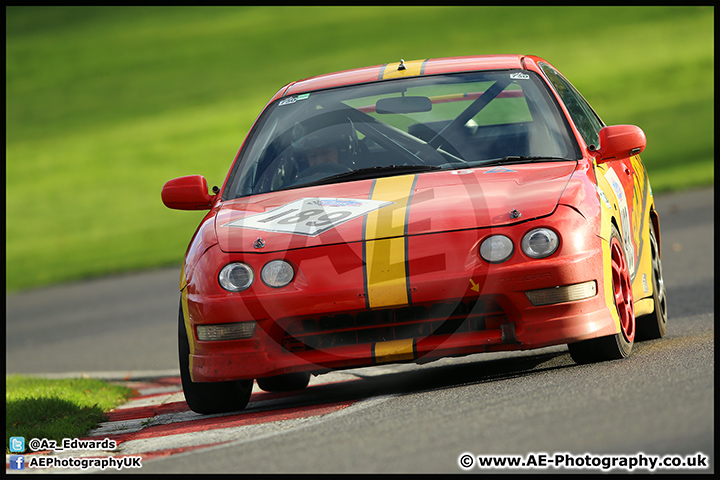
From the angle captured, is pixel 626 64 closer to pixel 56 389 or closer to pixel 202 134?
pixel 202 134

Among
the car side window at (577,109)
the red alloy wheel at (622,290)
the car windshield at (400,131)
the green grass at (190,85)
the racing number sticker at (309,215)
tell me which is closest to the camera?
the racing number sticker at (309,215)

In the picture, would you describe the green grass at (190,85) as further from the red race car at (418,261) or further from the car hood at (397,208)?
the car hood at (397,208)

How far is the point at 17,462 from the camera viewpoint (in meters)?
4.32

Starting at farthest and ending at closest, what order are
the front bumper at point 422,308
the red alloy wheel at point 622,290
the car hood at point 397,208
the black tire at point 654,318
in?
the black tire at point 654,318, the red alloy wheel at point 622,290, the car hood at point 397,208, the front bumper at point 422,308

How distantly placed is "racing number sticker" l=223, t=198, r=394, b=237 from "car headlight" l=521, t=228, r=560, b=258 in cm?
68

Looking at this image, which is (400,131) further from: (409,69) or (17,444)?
(17,444)

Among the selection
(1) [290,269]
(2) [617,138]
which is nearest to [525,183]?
(2) [617,138]

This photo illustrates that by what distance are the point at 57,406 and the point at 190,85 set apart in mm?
37074

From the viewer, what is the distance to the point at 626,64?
33281 mm

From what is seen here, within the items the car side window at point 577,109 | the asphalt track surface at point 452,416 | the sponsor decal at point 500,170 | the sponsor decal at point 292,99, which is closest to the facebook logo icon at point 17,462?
the asphalt track surface at point 452,416

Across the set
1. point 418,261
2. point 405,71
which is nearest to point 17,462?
point 418,261

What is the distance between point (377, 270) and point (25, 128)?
35267 mm

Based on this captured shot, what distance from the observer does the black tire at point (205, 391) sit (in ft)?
16.8

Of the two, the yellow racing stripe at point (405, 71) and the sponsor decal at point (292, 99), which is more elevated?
the yellow racing stripe at point (405, 71)
